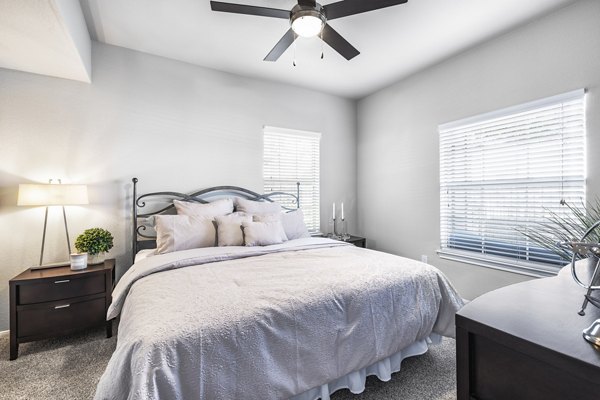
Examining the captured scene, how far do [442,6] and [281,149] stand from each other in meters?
2.38

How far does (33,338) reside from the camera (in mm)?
2168

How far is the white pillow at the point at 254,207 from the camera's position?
3.23m

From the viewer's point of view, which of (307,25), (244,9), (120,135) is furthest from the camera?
(120,135)

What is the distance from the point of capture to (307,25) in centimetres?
199

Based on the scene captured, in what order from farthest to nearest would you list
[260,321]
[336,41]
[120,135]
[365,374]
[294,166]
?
[294,166], [120,135], [336,41], [365,374], [260,321]

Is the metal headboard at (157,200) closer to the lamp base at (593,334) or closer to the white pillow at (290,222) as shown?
the white pillow at (290,222)

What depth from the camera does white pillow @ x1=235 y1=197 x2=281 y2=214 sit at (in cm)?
323

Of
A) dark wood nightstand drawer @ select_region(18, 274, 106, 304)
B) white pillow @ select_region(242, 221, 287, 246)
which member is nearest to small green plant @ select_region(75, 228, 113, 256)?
dark wood nightstand drawer @ select_region(18, 274, 106, 304)

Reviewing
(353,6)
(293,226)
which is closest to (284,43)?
(353,6)

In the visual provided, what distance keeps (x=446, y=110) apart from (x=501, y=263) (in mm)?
1819

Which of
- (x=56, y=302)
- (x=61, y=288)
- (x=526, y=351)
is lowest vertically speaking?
(x=56, y=302)

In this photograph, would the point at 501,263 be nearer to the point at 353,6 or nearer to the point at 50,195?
the point at 353,6

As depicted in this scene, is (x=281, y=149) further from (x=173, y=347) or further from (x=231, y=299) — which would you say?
(x=173, y=347)

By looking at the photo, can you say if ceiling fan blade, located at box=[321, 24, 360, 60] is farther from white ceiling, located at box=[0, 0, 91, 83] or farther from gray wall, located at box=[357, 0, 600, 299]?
white ceiling, located at box=[0, 0, 91, 83]
